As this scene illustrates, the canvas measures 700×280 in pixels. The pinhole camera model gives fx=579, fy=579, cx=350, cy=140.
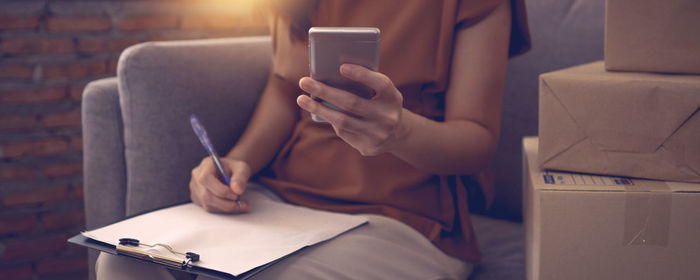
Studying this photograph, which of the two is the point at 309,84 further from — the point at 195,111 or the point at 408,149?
the point at 195,111

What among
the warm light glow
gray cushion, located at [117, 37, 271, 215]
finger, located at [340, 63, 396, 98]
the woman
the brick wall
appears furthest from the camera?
the warm light glow

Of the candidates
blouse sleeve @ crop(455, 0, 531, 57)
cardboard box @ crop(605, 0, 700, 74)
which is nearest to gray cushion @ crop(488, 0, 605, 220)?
blouse sleeve @ crop(455, 0, 531, 57)

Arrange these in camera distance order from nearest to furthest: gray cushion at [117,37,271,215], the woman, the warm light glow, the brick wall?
the woman < gray cushion at [117,37,271,215] < the brick wall < the warm light glow

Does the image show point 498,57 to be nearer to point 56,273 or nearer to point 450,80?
point 450,80

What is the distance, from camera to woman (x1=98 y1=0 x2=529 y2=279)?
766mm

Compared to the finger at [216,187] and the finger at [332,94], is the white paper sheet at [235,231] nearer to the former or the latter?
the finger at [216,187]

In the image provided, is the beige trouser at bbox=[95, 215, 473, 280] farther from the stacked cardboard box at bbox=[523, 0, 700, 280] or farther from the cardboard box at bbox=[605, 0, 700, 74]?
the cardboard box at bbox=[605, 0, 700, 74]

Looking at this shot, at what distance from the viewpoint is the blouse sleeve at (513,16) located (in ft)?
2.67

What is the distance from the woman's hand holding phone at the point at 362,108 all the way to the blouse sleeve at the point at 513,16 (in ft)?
0.76

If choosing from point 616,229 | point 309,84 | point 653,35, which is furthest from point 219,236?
point 653,35

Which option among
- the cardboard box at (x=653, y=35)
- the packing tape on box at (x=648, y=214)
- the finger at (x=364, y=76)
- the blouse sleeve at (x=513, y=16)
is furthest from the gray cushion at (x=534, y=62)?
the finger at (x=364, y=76)

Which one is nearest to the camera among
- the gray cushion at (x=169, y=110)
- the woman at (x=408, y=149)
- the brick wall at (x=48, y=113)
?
the woman at (x=408, y=149)

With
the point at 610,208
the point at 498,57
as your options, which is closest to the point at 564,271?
the point at 610,208

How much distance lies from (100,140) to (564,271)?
2.52ft
